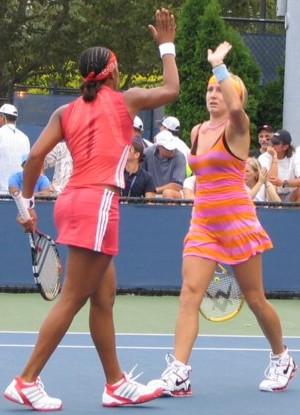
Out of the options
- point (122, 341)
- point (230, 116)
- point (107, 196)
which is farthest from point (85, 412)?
point (122, 341)

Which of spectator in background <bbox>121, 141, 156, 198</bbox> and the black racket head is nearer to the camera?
the black racket head

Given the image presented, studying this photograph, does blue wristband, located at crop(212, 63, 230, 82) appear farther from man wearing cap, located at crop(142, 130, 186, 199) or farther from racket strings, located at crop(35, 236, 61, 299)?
man wearing cap, located at crop(142, 130, 186, 199)

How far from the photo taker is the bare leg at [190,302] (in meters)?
7.04

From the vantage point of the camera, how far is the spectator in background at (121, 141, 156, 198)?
41.3ft

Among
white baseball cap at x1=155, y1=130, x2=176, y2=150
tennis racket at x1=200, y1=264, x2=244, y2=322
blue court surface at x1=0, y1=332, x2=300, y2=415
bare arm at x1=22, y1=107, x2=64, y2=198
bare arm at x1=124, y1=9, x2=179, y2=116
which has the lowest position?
blue court surface at x1=0, y1=332, x2=300, y2=415

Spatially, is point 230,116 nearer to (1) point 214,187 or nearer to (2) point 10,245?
(1) point 214,187

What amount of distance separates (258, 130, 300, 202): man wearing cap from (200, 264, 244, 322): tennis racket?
4.74 m

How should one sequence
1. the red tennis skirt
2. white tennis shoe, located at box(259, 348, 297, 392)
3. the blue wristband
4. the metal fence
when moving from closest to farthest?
the red tennis skirt, the blue wristband, white tennis shoe, located at box(259, 348, 297, 392), the metal fence

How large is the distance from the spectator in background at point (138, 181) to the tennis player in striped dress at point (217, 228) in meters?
5.33

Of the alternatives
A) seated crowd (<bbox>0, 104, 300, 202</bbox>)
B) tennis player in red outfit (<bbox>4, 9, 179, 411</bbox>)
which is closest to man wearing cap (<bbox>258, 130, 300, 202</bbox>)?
seated crowd (<bbox>0, 104, 300, 202</bbox>)

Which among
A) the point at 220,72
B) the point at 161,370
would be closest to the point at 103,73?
the point at 220,72

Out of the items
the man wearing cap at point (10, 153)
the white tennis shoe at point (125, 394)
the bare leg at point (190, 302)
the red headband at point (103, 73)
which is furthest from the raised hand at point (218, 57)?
the man wearing cap at point (10, 153)

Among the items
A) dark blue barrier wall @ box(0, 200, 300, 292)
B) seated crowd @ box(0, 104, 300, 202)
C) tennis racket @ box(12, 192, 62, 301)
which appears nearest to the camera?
tennis racket @ box(12, 192, 62, 301)

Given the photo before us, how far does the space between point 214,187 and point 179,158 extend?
622cm
